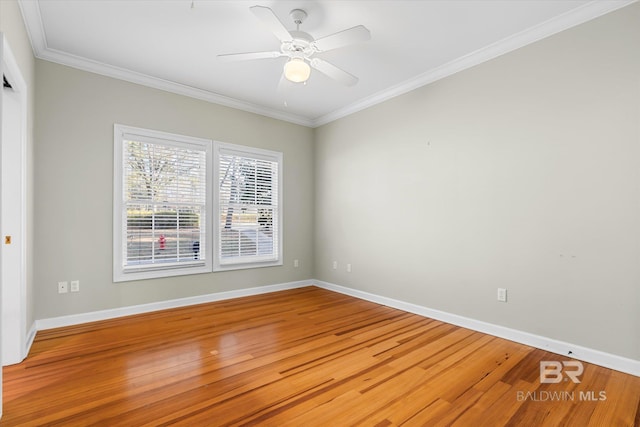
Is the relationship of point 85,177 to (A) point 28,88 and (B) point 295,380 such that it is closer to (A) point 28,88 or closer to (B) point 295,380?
(A) point 28,88

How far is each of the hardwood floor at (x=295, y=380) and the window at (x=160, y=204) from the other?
79 cm

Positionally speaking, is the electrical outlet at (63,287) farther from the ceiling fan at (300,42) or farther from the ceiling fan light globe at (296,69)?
the ceiling fan light globe at (296,69)

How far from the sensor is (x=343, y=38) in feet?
7.85

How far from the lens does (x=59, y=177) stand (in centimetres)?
325

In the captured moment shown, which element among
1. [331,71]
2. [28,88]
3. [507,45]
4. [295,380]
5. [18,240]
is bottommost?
[295,380]

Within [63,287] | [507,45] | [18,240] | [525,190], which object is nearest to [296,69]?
[507,45]

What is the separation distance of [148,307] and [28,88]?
2517 millimetres

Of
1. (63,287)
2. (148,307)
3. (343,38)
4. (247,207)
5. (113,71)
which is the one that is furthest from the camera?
(247,207)

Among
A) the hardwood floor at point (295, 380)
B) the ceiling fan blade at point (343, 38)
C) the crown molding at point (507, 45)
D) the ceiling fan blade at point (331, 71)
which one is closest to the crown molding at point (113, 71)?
the crown molding at point (507, 45)

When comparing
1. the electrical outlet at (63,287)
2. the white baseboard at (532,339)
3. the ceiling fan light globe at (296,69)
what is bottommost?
the white baseboard at (532,339)

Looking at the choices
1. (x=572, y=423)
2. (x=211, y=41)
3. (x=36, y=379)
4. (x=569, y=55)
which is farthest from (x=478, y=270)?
(x=36, y=379)

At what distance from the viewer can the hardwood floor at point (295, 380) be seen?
71.6 inches

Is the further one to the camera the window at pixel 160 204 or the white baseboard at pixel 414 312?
the window at pixel 160 204

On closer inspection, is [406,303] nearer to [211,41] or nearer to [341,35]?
[341,35]
